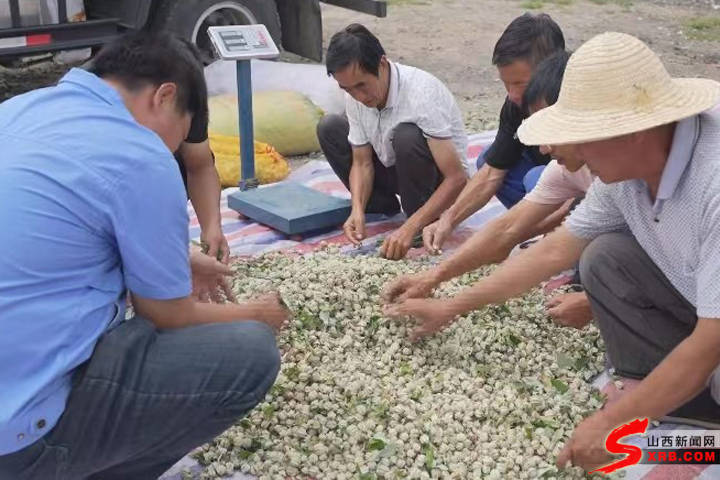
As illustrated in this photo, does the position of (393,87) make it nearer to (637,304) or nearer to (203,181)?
(203,181)

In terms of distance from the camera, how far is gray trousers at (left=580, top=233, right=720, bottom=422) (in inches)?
91.5

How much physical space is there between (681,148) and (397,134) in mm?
1797

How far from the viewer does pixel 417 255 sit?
140 inches

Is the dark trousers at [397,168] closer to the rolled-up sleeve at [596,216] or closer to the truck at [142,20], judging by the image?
the rolled-up sleeve at [596,216]

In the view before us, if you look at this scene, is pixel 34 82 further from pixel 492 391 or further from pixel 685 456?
pixel 685 456

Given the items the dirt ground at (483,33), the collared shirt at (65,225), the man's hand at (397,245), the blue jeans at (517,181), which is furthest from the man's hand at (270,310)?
the dirt ground at (483,33)

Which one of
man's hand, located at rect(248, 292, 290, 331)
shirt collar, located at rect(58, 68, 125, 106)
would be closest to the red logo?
man's hand, located at rect(248, 292, 290, 331)

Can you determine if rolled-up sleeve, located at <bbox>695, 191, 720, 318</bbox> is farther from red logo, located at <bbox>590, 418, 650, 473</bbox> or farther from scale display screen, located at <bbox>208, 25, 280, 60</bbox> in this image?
scale display screen, located at <bbox>208, 25, 280, 60</bbox>

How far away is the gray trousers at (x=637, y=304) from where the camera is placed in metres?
2.32

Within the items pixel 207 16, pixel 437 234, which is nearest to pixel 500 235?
pixel 437 234

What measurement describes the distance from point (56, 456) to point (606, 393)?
150 centimetres

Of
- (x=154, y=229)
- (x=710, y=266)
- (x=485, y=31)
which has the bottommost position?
(x=485, y=31)

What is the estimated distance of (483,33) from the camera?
9070 millimetres

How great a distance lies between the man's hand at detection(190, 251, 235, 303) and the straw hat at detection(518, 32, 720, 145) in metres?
1.00
